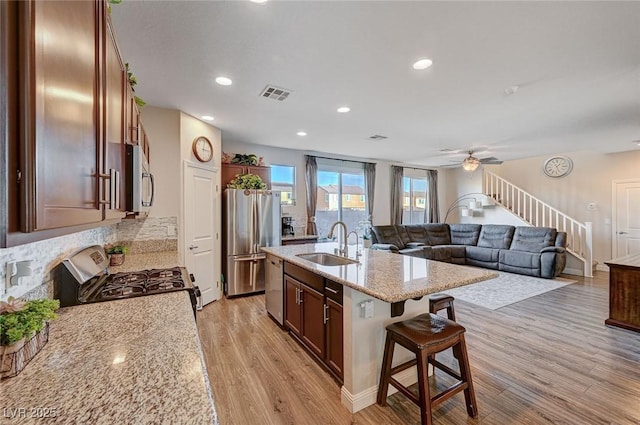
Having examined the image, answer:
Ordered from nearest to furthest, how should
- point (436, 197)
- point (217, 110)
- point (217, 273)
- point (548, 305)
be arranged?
point (217, 110) → point (548, 305) → point (217, 273) → point (436, 197)

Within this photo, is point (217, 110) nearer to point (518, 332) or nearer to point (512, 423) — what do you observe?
point (512, 423)

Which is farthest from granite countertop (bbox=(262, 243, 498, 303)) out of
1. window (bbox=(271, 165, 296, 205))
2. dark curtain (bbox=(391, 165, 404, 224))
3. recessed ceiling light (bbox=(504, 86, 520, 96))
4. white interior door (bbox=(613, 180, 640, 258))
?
white interior door (bbox=(613, 180, 640, 258))

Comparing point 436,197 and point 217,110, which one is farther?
point 436,197

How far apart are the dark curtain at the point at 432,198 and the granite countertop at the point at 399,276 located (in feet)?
21.2

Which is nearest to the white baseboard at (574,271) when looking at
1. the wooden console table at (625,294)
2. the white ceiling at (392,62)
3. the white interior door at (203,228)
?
the white ceiling at (392,62)

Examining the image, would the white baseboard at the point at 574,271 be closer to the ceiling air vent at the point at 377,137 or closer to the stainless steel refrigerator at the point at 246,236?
the ceiling air vent at the point at 377,137

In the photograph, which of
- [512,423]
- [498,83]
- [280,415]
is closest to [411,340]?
[512,423]

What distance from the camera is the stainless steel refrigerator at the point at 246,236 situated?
4449mm

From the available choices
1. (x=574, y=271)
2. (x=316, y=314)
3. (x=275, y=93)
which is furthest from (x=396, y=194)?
(x=316, y=314)

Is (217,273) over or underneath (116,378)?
underneath

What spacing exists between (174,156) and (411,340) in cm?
348

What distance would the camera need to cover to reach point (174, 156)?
12.0 ft

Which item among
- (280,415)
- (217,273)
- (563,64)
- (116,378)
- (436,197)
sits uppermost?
(563,64)

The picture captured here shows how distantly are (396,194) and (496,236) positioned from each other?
2639 mm
